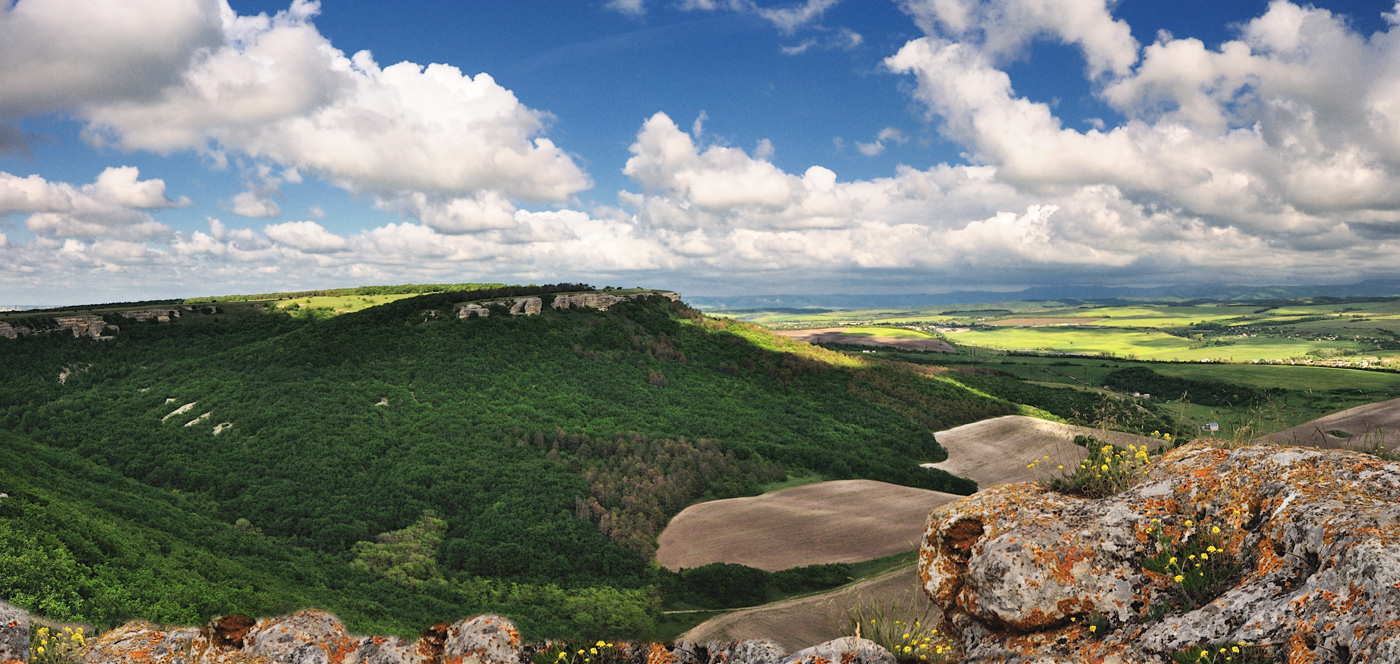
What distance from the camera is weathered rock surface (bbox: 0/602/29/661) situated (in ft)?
24.2

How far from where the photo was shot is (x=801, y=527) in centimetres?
4634

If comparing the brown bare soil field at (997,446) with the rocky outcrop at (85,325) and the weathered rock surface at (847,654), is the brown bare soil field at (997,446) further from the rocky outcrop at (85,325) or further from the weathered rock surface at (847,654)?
the rocky outcrop at (85,325)

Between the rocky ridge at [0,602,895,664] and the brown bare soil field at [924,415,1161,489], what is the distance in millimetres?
59290

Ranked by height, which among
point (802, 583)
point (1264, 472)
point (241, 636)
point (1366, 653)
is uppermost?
point (1264, 472)

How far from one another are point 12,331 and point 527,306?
6226 cm

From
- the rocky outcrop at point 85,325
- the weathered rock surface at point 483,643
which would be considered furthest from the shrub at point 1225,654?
the rocky outcrop at point 85,325

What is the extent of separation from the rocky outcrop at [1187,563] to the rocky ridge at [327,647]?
1.87m

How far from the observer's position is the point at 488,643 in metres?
7.36

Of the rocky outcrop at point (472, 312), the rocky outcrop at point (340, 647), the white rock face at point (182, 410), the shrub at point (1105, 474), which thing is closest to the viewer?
Answer: the rocky outcrop at point (340, 647)

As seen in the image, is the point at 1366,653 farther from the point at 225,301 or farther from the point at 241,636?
the point at 225,301

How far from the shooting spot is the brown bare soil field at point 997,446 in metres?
61.5

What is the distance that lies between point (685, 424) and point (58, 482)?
55150 millimetres

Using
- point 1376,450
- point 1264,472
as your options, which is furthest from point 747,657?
point 1376,450

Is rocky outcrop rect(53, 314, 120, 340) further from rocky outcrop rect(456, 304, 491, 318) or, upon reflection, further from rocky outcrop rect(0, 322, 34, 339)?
rocky outcrop rect(456, 304, 491, 318)
